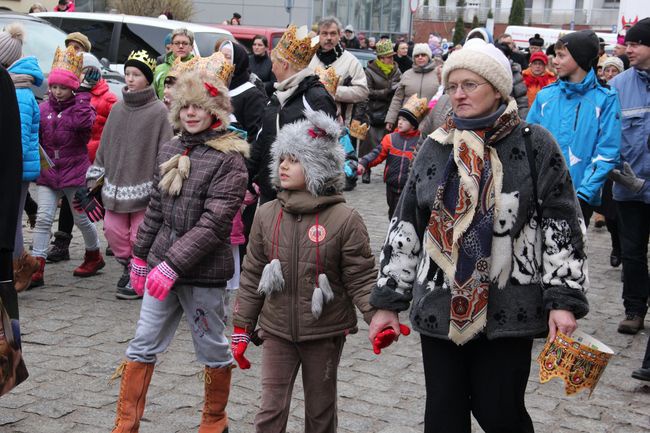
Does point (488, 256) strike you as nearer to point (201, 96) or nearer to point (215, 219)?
point (215, 219)

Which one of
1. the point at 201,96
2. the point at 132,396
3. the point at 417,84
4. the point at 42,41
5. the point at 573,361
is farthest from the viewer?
the point at 42,41

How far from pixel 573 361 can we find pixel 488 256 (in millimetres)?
477

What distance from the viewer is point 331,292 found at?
4.48 m

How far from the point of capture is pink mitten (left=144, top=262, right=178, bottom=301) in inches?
186

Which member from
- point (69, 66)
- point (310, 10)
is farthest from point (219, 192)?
point (310, 10)

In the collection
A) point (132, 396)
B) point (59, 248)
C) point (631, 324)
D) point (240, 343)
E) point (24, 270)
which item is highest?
A: point (240, 343)

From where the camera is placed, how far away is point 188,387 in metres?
5.81

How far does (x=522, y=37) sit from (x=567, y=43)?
4496 cm

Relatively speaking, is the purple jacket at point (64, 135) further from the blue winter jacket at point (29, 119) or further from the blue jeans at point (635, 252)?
the blue jeans at point (635, 252)

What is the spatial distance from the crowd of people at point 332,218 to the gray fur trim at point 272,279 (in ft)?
0.05

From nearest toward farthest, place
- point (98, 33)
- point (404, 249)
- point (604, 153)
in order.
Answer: point (404, 249) → point (604, 153) → point (98, 33)

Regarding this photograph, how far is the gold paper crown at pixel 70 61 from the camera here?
332 inches

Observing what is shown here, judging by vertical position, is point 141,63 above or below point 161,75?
above

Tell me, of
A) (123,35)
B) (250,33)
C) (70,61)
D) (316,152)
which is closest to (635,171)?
(316,152)
